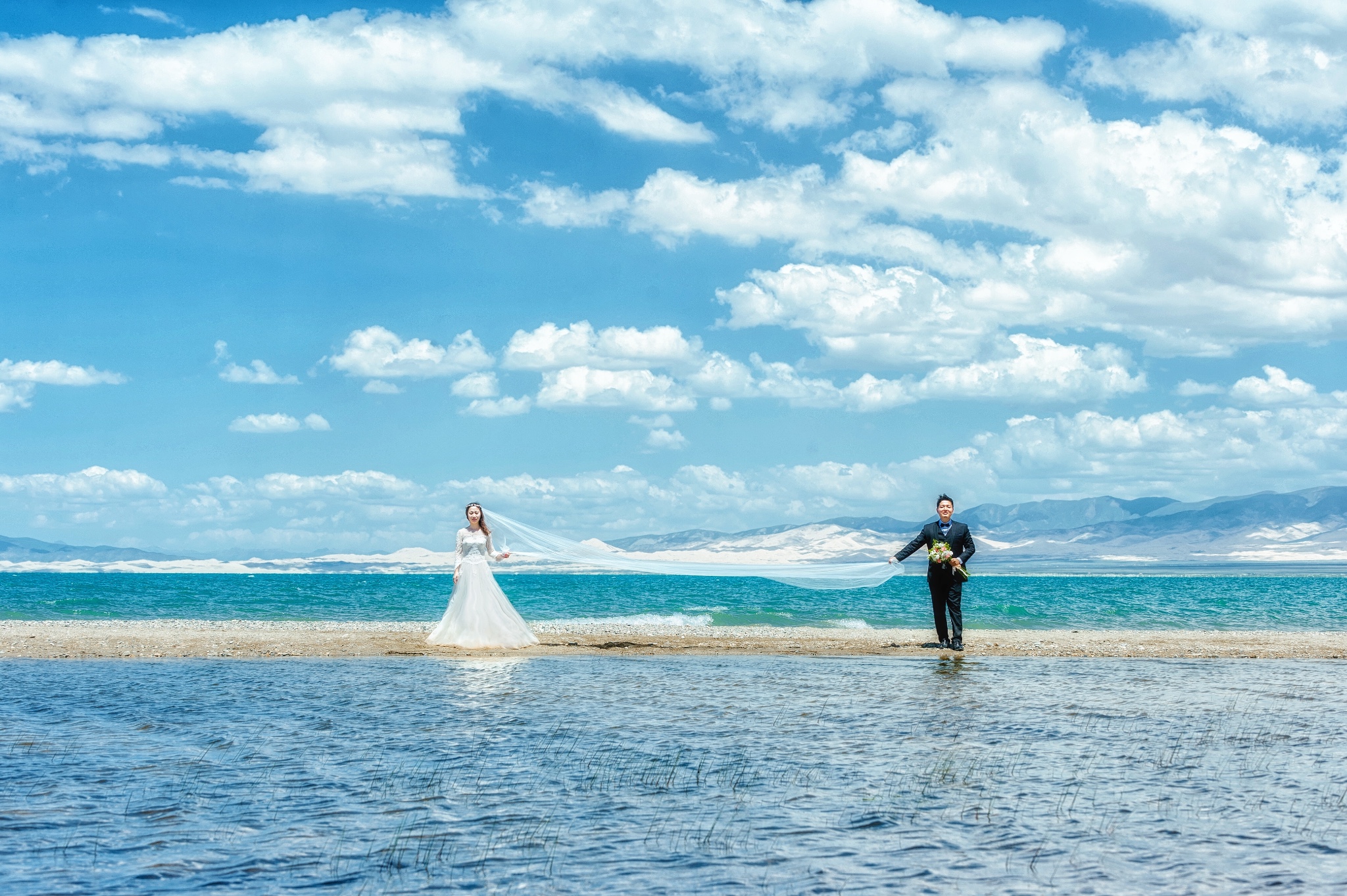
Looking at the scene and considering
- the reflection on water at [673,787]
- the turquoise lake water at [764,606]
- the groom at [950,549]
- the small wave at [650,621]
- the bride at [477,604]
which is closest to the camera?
the reflection on water at [673,787]

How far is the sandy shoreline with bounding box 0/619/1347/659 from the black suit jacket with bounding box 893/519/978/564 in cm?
271

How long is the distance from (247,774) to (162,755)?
175 cm

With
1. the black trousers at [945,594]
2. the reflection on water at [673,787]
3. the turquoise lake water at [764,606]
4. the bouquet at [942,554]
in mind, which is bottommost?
the turquoise lake water at [764,606]


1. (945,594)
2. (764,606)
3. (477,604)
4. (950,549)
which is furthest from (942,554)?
(764,606)

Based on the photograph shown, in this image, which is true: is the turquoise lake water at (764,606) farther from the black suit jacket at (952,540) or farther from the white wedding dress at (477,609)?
the black suit jacket at (952,540)

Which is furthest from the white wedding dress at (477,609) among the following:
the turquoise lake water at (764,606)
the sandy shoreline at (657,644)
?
the turquoise lake water at (764,606)

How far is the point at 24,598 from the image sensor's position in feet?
287

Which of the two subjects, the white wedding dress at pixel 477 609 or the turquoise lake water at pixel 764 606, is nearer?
the white wedding dress at pixel 477 609

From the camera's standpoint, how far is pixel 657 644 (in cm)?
2906

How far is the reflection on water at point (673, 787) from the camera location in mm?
8852

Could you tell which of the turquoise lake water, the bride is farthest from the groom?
the turquoise lake water

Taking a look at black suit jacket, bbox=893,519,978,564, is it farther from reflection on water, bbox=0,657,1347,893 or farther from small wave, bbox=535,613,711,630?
small wave, bbox=535,613,711,630

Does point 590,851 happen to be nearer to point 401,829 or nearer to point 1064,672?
point 401,829

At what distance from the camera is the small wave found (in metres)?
41.9
